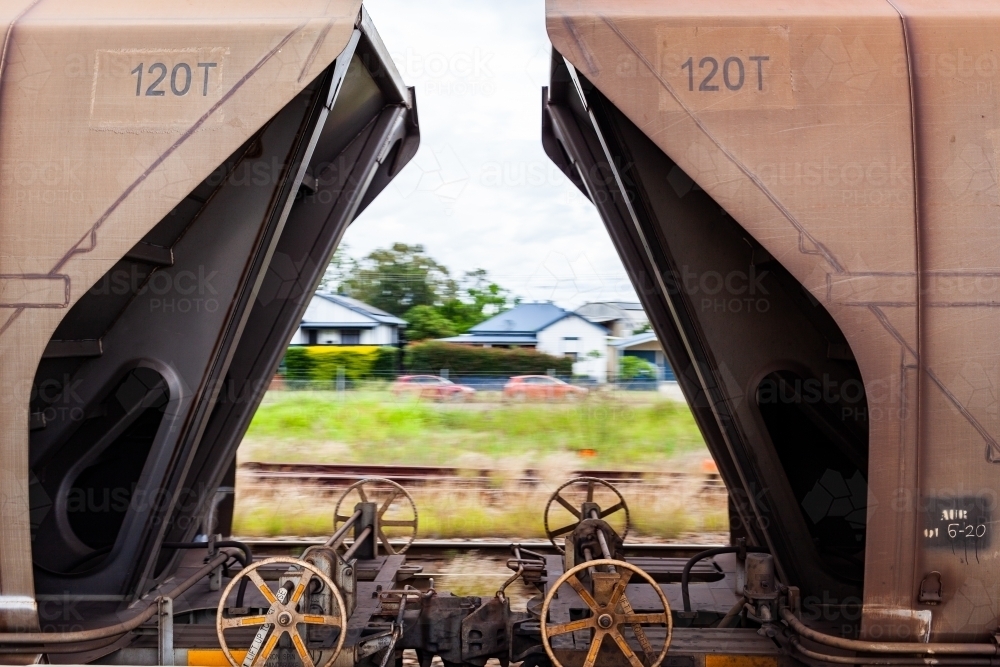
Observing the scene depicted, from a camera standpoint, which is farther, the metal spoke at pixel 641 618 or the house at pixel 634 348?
the house at pixel 634 348

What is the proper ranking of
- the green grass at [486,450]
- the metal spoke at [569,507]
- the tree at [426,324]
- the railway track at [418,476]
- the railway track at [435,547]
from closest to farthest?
the metal spoke at [569,507], the railway track at [435,547], the green grass at [486,450], the railway track at [418,476], the tree at [426,324]

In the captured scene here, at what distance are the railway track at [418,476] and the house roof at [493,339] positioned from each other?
3.07 meters

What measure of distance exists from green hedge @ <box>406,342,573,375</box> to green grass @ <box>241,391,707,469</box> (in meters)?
0.71

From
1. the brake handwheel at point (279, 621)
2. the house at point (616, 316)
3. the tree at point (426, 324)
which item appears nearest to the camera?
the brake handwheel at point (279, 621)

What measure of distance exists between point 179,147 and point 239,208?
680mm

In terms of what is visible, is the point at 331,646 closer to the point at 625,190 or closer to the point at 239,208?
the point at 239,208

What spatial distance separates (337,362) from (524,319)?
12.7ft

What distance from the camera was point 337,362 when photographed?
13.8 metres

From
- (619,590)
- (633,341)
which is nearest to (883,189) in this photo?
(619,590)

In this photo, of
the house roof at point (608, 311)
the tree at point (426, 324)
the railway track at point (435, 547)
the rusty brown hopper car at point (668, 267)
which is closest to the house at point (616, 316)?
the house roof at point (608, 311)

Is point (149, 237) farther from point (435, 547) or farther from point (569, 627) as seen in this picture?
point (435, 547)

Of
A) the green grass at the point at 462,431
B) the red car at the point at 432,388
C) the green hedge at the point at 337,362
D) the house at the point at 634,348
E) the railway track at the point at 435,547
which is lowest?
the railway track at the point at 435,547

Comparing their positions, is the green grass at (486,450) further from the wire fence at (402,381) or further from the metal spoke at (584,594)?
the metal spoke at (584,594)

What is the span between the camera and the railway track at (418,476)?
9.82 metres
